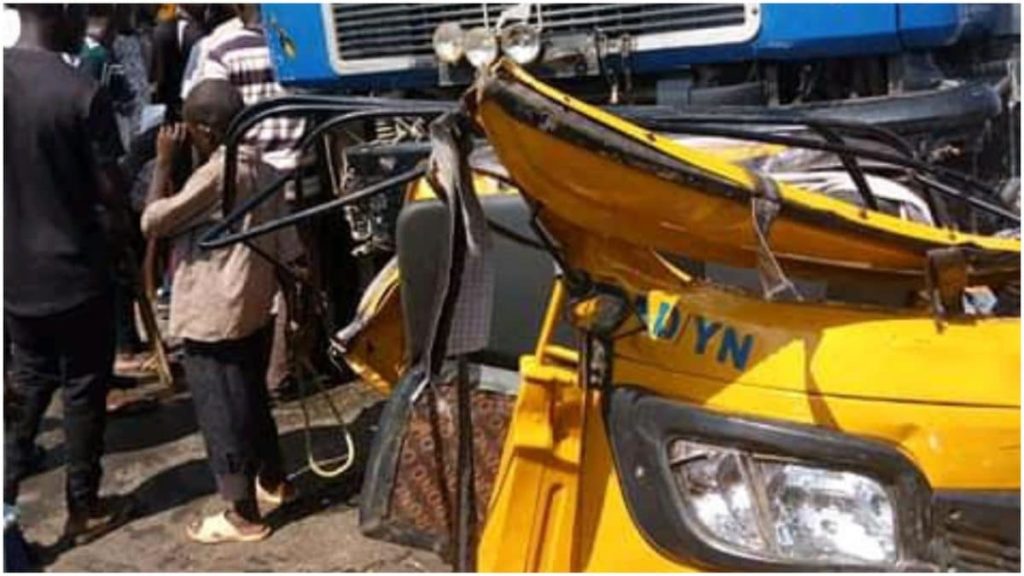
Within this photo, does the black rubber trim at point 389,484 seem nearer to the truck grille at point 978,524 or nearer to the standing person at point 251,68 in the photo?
the truck grille at point 978,524

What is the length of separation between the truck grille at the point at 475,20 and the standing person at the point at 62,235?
1038 millimetres

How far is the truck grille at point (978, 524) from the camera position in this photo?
1873 millimetres

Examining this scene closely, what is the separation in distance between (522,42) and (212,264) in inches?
48.1

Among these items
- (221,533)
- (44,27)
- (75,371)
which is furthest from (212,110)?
(221,533)

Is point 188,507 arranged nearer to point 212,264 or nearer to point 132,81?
point 212,264

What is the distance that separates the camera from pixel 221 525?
170 inches

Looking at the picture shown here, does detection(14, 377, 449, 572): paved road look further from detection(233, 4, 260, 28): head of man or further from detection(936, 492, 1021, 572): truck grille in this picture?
detection(936, 492, 1021, 572): truck grille

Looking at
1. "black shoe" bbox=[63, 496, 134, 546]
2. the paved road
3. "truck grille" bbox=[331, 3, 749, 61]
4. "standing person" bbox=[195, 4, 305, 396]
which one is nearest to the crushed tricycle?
the paved road

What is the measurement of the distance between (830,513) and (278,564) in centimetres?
250

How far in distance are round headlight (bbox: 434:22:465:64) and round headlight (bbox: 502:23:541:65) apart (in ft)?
0.50

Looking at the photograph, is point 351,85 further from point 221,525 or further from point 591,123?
point 591,123

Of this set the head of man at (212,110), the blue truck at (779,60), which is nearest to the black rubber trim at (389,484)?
the head of man at (212,110)

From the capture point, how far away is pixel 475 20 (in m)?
4.68

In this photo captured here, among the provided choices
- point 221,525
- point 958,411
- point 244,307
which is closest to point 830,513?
point 958,411
